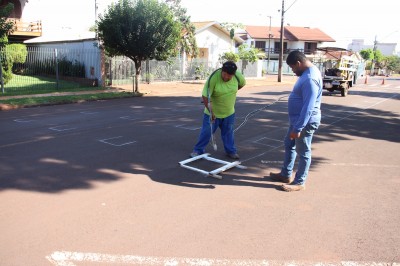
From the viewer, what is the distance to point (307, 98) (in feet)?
15.2

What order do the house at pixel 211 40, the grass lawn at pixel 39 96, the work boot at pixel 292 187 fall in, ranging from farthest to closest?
the house at pixel 211 40 < the grass lawn at pixel 39 96 < the work boot at pixel 292 187

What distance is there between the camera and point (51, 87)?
19297 mm

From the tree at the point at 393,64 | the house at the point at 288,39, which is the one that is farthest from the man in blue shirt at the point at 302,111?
the tree at the point at 393,64

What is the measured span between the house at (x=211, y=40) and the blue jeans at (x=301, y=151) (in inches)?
1115

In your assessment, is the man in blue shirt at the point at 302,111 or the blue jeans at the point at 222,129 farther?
the blue jeans at the point at 222,129

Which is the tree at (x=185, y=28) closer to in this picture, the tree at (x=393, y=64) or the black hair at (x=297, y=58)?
the black hair at (x=297, y=58)

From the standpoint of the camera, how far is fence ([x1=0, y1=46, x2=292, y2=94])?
19656 mm

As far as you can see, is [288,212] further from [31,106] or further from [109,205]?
[31,106]

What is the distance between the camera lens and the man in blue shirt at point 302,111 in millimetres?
4656

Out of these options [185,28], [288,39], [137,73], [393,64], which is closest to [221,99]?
[137,73]

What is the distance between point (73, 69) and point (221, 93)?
1889 centimetres

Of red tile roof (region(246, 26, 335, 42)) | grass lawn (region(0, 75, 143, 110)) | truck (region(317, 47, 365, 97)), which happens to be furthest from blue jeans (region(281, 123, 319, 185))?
red tile roof (region(246, 26, 335, 42))

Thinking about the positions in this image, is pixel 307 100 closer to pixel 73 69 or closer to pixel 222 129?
pixel 222 129

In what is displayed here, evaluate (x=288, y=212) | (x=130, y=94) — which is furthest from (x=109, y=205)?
(x=130, y=94)
